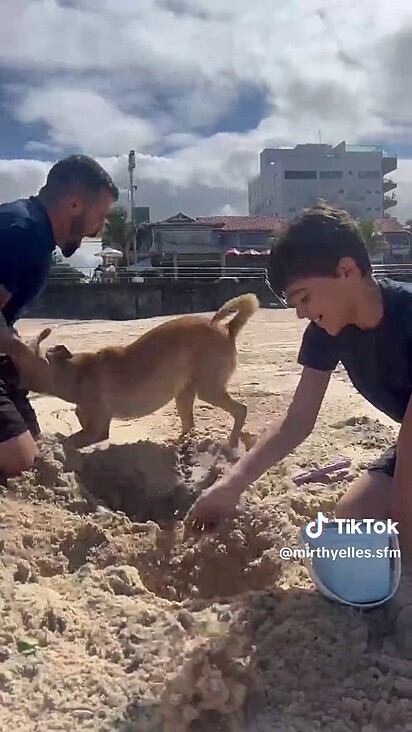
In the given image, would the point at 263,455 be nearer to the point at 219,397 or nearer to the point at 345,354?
the point at 345,354

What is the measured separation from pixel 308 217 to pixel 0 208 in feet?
6.11

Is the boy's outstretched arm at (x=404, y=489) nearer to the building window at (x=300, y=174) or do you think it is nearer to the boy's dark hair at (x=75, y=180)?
the boy's dark hair at (x=75, y=180)

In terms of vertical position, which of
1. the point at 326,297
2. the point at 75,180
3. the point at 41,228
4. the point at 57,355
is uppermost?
the point at 75,180

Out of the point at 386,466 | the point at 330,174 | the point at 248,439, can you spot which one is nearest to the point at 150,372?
the point at 248,439

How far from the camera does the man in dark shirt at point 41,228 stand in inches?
139

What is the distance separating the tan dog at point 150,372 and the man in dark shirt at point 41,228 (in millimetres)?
805

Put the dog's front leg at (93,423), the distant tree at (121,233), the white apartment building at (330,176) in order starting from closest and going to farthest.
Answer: the dog's front leg at (93,423), the distant tree at (121,233), the white apartment building at (330,176)

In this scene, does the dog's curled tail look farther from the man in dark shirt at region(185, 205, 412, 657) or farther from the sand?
the man in dark shirt at region(185, 205, 412, 657)

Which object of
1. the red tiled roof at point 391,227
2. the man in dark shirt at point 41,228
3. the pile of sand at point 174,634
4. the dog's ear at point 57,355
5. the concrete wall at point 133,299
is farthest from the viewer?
the red tiled roof at point 391,227

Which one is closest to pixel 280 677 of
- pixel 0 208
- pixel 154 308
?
pixel 0 208

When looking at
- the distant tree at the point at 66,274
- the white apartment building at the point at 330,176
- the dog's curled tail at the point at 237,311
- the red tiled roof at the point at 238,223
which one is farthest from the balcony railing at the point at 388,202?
the dog's curled tail at the point at 237,311

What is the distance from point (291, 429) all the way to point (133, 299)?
72.9 feet

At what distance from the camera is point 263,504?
10.0ft

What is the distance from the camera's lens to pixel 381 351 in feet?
8.26
